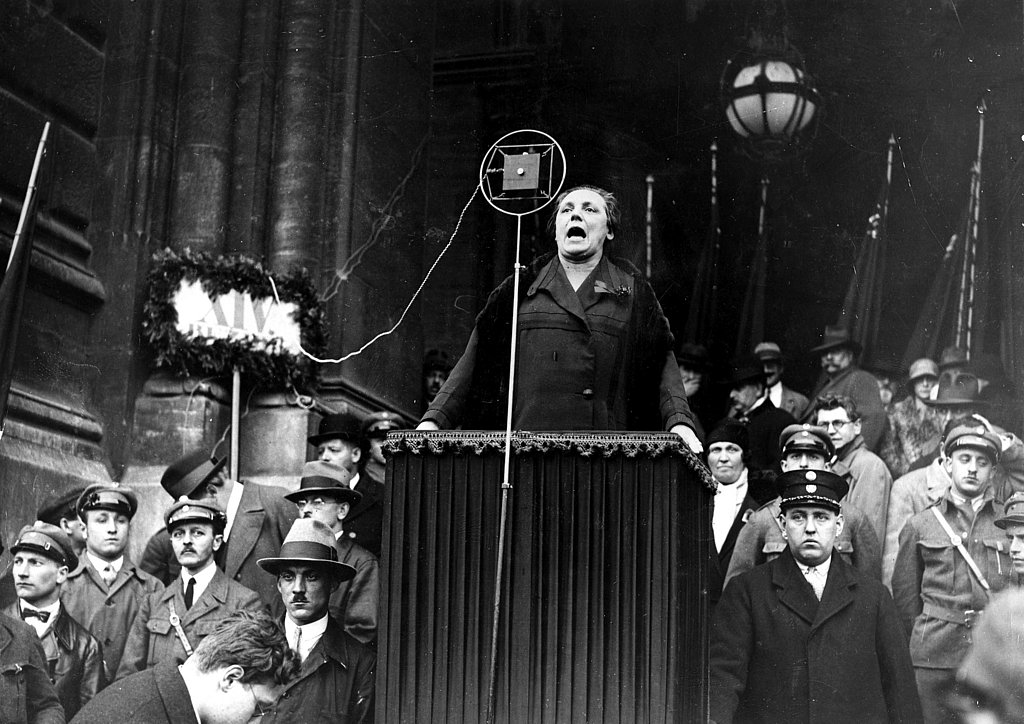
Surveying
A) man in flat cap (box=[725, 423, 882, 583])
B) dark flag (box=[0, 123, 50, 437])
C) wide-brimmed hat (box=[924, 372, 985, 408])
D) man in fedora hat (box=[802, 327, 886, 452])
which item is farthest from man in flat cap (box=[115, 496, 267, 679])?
wide-brimmed hat (box=[924, 372, 985, 408])

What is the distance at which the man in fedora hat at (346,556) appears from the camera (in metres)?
7.04

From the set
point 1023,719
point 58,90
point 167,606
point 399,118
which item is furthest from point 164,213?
point 1023,719

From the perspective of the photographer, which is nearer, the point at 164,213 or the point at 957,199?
the point at 957,199

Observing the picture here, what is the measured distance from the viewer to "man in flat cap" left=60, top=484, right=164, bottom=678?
24.0 feet

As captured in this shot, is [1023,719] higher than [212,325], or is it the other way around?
[212,325]

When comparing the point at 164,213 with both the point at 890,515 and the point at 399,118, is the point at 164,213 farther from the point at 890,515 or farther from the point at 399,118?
the point at 890,515

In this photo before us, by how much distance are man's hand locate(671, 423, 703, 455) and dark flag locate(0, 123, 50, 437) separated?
3.87m

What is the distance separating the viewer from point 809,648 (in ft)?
20.9

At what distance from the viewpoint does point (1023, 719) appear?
6758 millimetres

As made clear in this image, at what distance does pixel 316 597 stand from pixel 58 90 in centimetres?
367

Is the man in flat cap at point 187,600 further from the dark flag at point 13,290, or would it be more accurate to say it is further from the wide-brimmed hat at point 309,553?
the dark flag at point 13,290

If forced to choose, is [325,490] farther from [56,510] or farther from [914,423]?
[914,423]

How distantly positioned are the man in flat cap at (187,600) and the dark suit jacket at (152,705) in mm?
1208

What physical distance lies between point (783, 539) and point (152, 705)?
10.0 feet
